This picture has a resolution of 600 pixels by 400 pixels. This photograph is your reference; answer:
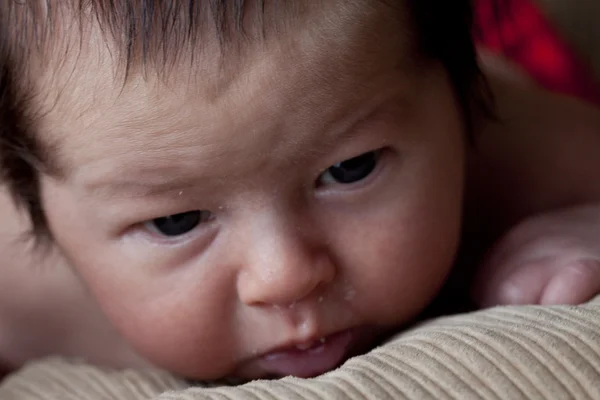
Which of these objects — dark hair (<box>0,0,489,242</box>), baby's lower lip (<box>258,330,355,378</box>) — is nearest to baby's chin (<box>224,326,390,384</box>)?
baby's lower lip (<box>258,330,355,378</box>)

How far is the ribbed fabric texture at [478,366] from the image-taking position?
553mm

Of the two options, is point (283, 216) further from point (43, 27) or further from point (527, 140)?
point (527, 140)

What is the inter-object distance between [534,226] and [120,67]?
0.48m

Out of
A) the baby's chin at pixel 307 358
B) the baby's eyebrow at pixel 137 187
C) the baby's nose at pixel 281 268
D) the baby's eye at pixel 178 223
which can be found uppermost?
the baby's eyebrow at pixel 137 187

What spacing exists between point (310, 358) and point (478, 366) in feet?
0.89

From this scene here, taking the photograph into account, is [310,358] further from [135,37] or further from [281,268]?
[135,37]

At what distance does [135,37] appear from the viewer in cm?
68

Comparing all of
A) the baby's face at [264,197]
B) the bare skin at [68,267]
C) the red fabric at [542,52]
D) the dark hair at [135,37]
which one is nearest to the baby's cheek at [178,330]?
the baby's face at [264,197]

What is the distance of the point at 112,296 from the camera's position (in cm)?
82

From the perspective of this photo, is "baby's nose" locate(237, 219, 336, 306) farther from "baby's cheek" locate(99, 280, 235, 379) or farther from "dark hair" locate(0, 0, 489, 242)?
"dark hair" locate(0, 0, 489, 242)

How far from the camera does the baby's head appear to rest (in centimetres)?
68

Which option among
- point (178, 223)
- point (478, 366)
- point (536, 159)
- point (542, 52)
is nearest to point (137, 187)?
point (178, 223)

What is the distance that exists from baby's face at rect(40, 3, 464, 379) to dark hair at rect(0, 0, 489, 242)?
22 millimetres

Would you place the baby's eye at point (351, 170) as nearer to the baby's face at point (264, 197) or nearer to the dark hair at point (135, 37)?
the baby's face at point (264, 197)
